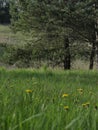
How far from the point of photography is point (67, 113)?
245 centimetres

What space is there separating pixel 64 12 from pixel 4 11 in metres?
60.0

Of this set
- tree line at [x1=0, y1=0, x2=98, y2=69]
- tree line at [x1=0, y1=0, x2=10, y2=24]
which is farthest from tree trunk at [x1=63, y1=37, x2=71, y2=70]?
tree line at [x1=0, y1=0, x2=10, y2=24]

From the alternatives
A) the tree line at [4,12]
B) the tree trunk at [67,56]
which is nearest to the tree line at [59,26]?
the tree trunk at [67,56]

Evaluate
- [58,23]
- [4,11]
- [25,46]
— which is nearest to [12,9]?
[25,46]

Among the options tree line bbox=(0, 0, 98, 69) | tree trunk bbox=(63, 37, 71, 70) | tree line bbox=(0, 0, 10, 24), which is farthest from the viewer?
tree line bbox=(0, 0, 10, 24)

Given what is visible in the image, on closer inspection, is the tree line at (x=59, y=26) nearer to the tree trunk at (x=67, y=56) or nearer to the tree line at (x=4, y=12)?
the tree trunk at (x=67, y=56)

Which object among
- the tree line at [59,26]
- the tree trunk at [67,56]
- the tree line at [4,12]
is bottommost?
the tree line at [4,12]

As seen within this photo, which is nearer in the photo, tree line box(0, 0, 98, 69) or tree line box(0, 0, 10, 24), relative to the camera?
tree line box(0, 0, 98, 69)

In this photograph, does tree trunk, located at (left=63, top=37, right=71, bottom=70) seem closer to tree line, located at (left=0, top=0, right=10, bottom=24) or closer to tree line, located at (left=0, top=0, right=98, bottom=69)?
tree line, located at (left=0, top=0, right=98, bottom=69)

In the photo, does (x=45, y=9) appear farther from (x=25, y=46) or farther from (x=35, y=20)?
(x=25, y=46)

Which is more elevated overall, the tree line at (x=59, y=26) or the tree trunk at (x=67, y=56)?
the tree line at (x=59, y=26)

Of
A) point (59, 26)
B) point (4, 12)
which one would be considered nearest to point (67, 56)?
point (59, 26)

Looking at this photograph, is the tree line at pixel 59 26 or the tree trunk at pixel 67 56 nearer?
the tree line at pixel 59 26

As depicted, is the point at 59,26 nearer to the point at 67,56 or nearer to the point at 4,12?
the point at 67,56
